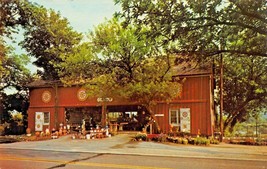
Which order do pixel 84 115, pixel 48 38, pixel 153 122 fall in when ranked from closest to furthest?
pixel 48 38, pixel 153 122, pixel 84 115

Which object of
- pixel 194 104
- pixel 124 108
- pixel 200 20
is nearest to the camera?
pixel 200 20

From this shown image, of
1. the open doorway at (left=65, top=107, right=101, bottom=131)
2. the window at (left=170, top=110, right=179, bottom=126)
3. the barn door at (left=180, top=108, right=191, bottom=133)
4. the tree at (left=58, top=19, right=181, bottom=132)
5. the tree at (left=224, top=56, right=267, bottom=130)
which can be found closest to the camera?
the tree at (left=58, top=19, right=181, bottom=132)

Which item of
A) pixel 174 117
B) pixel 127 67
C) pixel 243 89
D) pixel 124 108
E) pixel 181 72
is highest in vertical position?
pixel 127 67

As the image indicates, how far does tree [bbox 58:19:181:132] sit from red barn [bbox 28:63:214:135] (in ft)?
3.37

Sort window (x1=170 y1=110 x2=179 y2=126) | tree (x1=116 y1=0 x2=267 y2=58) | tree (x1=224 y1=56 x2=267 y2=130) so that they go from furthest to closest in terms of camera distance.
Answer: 1. tree (x1=224 y1=56 x2=267 y2=130)
2. window (x1=170 y1=110 x2=179 y2=126)
3. tree (x1=116 y1=0 x2=267 y2=58)

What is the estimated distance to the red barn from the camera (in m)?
13.0

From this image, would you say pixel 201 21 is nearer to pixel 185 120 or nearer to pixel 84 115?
pixel 185 120

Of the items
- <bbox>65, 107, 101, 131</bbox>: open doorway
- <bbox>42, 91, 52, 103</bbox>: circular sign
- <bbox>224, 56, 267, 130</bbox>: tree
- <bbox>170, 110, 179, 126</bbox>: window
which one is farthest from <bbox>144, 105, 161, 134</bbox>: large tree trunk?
<bbox>42, 91, 52, 103</bbox>: circular sign

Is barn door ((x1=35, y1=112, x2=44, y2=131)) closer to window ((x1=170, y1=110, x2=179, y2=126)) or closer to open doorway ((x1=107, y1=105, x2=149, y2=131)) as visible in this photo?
open doorway ((x1=107, y1=105, x2=149, y2=131))

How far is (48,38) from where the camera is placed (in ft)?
42.2

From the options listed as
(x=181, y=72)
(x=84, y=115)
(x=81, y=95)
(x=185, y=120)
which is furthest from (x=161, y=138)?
(x=84, y=115)

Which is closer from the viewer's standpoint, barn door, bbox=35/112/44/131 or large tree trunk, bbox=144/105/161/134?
large tree trunk, bbox=144/105/161/134

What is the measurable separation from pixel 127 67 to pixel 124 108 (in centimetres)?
456

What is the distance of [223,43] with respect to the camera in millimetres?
6789
